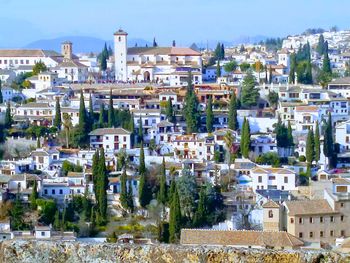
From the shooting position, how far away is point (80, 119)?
3148cm

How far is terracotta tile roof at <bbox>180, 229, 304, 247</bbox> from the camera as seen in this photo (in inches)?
→ 720

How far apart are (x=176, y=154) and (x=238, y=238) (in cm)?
1195

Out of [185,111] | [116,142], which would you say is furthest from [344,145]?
[116,142]

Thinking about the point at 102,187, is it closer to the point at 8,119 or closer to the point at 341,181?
the point at 341,181

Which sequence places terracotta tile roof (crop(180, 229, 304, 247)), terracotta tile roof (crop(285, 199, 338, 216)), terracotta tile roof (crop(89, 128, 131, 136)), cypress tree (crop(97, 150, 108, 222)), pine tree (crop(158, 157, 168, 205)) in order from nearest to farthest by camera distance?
terracotta tile roof (crop(180, 229, 304, 247)) → terracotta tile roof (crop(285, 199, 338, 216)) → cypress tree (crop(97, 150, 108, 222)) → pine tree (crop(158, 157, 168, 205)) → terracotta tile roof (crop(89, 128, 131, 136))

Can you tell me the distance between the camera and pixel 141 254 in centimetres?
322

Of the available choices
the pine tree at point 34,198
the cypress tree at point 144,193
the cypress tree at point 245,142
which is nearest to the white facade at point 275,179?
the cypress tree at point 245,142

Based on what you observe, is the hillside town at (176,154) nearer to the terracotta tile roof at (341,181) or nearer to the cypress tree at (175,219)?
the cypress tree at (175,219)

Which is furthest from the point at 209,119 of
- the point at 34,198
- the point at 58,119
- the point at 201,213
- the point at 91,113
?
the point at 34,198

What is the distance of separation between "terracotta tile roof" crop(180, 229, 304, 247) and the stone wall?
1493cm

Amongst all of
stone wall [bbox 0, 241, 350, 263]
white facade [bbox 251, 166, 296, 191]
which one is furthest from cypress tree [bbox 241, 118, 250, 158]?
stone wall [bbox 0, 241, 350, 263]

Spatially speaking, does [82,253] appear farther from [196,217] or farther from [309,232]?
[196,217]

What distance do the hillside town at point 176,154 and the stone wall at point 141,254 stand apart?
13.5 m

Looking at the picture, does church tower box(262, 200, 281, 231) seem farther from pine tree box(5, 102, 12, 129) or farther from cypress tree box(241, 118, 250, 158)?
pine tree box(5, 102, 12, 129)
